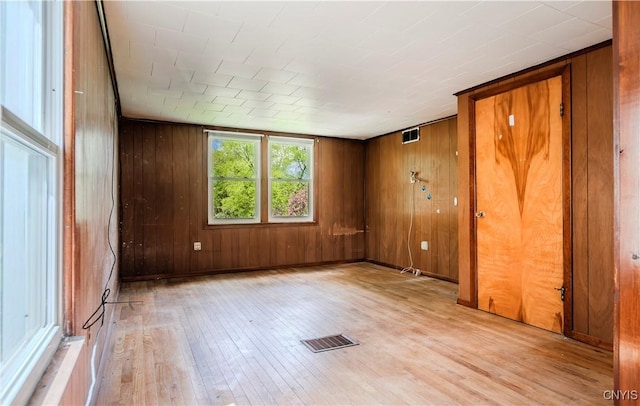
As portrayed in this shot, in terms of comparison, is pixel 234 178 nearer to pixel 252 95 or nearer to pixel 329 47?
pixel 252 95

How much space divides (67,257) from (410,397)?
1.88m

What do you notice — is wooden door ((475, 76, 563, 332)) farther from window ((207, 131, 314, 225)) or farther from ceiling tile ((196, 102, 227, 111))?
window ((207, 131, 314, 225))

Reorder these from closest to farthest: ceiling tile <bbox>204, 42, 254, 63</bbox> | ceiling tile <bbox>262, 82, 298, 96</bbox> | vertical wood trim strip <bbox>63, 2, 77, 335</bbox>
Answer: vertical wood trim strip <bbox>63, 2, 77, 335</bbox>, ceiling tile <bbox>204, 42, 254, 63</bbox>, ceiling tile <bbox>262, 82, 298, 96</bbox>

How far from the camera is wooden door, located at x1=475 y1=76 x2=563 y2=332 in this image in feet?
10.3

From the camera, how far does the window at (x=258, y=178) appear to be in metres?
5.76

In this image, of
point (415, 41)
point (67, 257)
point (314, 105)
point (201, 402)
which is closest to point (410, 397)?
point (201, 402)

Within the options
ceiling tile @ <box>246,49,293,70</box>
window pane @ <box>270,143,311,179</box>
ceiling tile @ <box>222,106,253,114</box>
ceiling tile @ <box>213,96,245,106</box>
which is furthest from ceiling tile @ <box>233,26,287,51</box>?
window pane @ <box>270,143,311,179</box>

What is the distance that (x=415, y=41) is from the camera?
2684 millimetres

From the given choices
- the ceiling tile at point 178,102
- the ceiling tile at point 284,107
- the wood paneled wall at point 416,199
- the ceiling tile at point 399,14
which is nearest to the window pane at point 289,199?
the wood paneled wall at point 416,199

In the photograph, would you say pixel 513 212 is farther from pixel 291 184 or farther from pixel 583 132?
pixel 291 184

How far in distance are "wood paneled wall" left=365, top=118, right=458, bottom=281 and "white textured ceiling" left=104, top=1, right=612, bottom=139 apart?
1.04 metres

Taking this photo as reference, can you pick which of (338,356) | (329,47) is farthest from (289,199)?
(338,356)

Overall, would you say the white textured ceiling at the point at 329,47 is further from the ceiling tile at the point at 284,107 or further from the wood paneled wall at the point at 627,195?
the wood paneled wall at the point at 627,195

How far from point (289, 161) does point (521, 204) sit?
392cm
